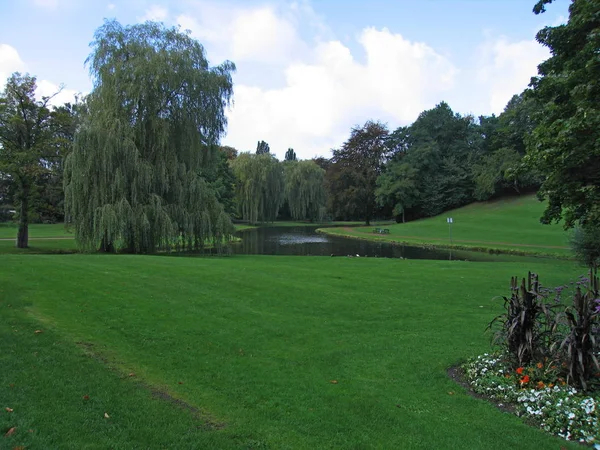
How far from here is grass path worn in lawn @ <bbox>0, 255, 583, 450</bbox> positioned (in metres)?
3.88

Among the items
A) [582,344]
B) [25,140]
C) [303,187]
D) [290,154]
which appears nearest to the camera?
[582,344]

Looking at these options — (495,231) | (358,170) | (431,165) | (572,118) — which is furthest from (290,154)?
(572,118)

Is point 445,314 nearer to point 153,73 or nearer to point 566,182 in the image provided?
point 566,182

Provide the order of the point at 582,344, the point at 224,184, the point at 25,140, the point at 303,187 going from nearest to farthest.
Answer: the point at 582,344 < the point at 25,140 < the point at 224,184 < the point at 303,187

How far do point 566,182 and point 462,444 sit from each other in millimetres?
8224

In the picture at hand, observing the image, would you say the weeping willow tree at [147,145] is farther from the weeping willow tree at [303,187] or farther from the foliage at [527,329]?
the weeping willow tree at [303,187]

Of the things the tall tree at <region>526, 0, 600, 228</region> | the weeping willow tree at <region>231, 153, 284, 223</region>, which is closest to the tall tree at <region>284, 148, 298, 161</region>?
→ the weeping willow tree at <region>231, 153, 284, 223</region>

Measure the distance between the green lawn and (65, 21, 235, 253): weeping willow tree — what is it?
23.8 metres

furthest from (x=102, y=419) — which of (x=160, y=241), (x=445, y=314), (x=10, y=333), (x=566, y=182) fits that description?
(x=160, y=241)

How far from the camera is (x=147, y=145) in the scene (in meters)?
21.6

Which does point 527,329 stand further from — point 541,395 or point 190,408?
point 190,408

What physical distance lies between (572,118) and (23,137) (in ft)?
92.5

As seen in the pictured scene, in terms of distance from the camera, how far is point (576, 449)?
12.5 feet

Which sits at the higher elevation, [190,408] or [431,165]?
[431,165]
